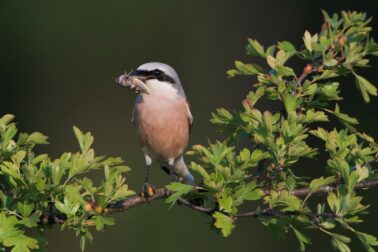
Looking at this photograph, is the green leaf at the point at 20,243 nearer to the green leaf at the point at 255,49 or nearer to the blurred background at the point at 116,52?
the green leaf at the point at 255,49

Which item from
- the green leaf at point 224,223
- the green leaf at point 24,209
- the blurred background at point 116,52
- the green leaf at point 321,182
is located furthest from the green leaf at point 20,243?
the blurred background at point 116,52

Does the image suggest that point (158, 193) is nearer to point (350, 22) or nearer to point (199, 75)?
point (350, 22)

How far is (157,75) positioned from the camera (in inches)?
156

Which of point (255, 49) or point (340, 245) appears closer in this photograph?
point (340, 245)

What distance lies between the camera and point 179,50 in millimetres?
9586

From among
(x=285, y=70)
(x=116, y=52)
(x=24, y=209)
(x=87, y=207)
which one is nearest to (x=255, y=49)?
(x=285, y=70)

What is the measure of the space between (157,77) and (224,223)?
1.67 meters

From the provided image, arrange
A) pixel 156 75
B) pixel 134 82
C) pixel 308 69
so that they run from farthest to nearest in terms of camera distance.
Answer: pixel 156 75, pixel 134 82, pixel 308 69

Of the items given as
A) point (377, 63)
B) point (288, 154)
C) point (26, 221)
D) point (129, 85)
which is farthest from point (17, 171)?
point (377, 63)

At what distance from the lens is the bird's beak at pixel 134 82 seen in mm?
3613

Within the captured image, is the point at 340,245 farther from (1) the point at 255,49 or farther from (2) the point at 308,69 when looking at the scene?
(1) the point at 255,49

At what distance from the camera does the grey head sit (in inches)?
154

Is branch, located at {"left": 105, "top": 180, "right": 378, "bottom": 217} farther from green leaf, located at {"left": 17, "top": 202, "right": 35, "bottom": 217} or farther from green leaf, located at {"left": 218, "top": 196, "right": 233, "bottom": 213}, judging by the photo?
green leaf, located at {"left": 17, "top": 202, "right": 35, "bottom": 217}

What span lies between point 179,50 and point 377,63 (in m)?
2.52
